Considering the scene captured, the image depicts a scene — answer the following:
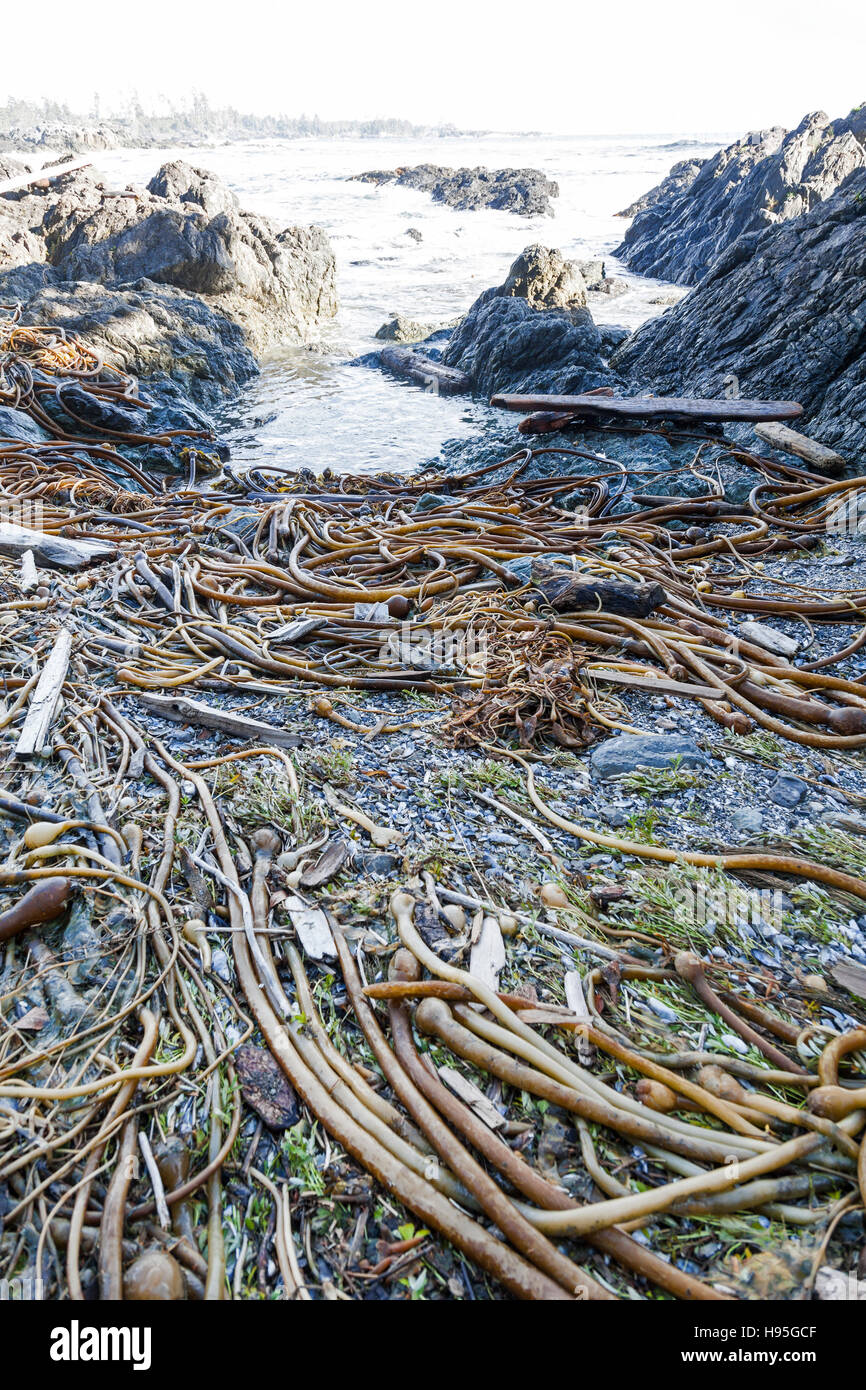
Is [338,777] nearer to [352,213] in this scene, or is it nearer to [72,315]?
[72,315]

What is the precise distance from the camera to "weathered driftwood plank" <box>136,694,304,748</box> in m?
2.83

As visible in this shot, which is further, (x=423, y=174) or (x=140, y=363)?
(x=423, y=174)

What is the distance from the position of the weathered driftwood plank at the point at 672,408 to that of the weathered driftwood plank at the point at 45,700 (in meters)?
6.60

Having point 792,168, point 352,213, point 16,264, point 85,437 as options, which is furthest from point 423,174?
point 85,437

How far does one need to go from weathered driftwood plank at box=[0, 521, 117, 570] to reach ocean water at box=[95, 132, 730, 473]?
459 centimetres

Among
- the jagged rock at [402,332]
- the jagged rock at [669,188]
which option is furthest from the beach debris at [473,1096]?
the jagged rock at [669,188]

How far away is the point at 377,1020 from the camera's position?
175 centimetres

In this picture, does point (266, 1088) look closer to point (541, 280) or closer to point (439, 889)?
point (439, 889)

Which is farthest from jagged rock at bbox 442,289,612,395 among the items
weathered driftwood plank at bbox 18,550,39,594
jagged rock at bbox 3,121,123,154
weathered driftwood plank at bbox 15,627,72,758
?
jagged rock at bbox 3,121,123,154

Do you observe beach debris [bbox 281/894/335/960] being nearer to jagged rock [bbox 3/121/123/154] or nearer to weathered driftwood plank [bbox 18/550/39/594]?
weathered driftwood plank [bbox 18/550/39/594]

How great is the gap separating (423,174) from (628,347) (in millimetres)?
40100

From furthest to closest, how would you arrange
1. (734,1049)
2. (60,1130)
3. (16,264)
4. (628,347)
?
(16,264), (628,347), (734,1049), (60,1130)

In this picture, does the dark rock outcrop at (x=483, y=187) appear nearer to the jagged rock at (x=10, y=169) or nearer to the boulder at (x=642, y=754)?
the jagged rock at (x=10, y=169)

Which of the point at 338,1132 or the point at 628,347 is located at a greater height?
the point at 628,347
